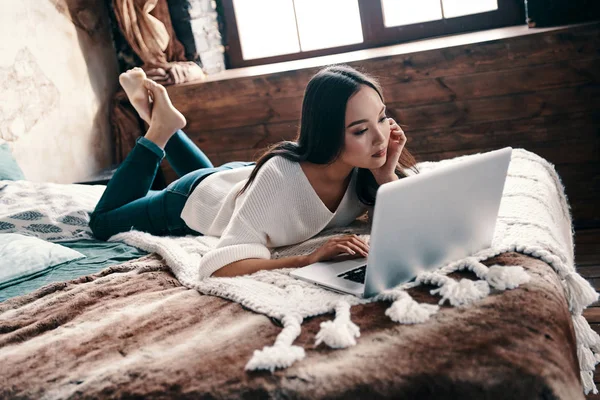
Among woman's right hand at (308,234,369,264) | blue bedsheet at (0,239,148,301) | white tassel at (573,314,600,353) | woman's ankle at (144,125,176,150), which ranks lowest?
white tassel at (573,314,600,353)

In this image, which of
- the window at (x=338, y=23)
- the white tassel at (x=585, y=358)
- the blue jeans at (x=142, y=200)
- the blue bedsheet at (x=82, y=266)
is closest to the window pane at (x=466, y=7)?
the window at (x=338, y=23)

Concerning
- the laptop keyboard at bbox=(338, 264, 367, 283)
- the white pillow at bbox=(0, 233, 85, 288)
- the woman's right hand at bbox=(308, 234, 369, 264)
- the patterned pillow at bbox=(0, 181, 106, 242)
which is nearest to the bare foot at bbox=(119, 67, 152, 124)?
the patterned pillow at bbox=(0, 181, 106, 242)

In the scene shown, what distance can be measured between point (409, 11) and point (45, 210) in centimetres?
219

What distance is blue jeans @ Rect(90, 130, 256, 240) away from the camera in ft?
8.22

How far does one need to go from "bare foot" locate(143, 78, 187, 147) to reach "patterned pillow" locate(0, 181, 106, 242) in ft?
1.31

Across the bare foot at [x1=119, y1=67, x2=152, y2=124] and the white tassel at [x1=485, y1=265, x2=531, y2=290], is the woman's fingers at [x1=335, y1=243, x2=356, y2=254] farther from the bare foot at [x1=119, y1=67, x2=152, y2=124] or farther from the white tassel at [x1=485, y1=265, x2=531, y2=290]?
the bare foot at [x1=119, y1=67, x2=152, y2=124]

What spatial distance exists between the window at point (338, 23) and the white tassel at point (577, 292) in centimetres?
232

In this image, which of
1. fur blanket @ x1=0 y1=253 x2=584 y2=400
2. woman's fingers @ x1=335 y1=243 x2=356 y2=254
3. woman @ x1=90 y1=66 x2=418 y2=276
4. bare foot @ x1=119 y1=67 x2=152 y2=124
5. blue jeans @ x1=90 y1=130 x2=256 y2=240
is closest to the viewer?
fur blanket @ x1=0 y1=253 x2=584 y2=400

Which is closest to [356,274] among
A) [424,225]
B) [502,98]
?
[424,225]

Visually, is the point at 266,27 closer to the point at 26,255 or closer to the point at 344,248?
the point at 26,255

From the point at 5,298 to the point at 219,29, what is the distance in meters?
2.46

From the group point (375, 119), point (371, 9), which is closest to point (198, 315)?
point (375, 119)

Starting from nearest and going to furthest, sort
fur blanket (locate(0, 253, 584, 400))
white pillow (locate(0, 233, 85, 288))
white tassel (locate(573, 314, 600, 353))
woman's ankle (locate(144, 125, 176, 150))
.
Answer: fur blanket (locate(0, 253, 584, 400)), white tassel (locate(573, 314, 600, 353)), white pillow (locate(0, 233, 85, 288)), woman's ankle (locate(144, 125, 176, 150))

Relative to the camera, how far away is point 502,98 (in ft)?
10.7
